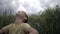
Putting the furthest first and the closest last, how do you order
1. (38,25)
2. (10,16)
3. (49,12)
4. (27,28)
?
(49,12) < (38,25) < (10,16) < (27,28)

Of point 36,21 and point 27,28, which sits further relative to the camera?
point 36,21

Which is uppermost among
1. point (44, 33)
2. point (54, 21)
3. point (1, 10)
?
point (1, 10)

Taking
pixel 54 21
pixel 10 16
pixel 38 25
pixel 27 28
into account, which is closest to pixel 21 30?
pixel 27 28

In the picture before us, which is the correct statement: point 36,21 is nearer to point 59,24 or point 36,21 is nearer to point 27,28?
point 59,24

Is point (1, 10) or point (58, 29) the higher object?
point (1, 10)

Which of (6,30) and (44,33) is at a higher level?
(6,30)

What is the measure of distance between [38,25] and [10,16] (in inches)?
17.3

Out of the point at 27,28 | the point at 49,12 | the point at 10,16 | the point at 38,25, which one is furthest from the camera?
the point at 49,12

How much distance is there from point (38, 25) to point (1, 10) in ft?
1.87

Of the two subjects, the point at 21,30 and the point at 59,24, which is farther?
the point at 59,24

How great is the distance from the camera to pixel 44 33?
101 inches

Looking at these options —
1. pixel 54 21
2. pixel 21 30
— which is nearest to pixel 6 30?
pixel 21 30

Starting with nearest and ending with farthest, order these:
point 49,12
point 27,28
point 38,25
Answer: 1. point 27,28
2. point 38,25
3. point 49,12

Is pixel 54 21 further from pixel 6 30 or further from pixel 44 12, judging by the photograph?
pixel 6 30
